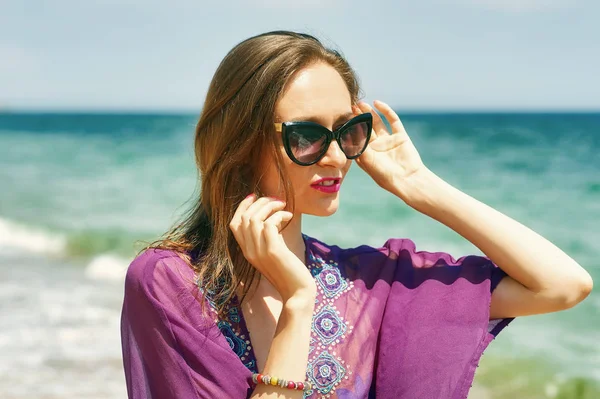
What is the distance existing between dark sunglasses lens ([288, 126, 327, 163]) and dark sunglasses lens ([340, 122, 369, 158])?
97 mm

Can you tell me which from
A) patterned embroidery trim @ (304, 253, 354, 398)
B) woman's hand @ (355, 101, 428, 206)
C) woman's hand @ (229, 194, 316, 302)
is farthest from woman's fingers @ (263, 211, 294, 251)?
woman's hand @ (355, 101, 428, 206)

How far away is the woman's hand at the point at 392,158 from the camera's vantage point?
114 inches

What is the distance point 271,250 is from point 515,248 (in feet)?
2.84

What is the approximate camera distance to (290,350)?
7.64ft

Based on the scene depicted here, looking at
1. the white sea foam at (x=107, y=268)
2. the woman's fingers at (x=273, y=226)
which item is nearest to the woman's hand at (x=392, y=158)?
the woman's fingers at (x=273, y=226)

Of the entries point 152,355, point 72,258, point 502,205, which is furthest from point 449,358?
point 502,205

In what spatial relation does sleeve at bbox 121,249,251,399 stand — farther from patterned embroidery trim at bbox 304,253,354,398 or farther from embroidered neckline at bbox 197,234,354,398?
patterned embroidery trim at bbox 304,253,354,398

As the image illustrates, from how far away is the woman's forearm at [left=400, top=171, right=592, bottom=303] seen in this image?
2.65 metres

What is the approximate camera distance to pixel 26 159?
28.7 metres

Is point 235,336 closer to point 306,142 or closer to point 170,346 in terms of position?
point 170,346

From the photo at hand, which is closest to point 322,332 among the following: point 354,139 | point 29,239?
point 354,139

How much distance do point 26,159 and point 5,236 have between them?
15791 mm

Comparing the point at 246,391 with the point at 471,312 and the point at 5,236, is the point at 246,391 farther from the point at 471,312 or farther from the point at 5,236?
the point at 5,236

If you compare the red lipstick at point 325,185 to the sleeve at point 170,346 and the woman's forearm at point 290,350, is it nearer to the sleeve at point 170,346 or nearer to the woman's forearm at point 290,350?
the woman's forearm at point 290,350
